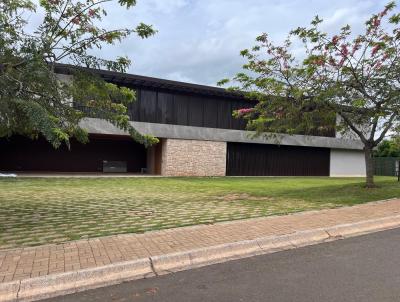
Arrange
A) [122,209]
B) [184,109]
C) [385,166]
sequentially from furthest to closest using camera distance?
1. [385,166]
2. [184,109]
3. [122,209]

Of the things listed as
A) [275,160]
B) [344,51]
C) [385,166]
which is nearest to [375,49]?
[344,51]

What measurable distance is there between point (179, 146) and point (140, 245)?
20.0 metres

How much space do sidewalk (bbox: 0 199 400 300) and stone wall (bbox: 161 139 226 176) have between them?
17.3 m

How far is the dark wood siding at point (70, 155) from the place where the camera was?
1092 inches

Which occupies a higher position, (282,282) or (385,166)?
(385,166)

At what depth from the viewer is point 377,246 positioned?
7.12 meters

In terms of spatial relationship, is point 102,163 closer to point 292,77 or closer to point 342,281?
point 292,77

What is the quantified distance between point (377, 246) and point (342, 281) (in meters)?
2.23

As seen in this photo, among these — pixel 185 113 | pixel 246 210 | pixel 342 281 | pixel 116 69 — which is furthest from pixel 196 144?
pixel 342 281

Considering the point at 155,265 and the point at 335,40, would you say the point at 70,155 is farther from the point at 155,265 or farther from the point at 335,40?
the point at 155,265

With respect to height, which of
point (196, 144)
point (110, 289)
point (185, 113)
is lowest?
point (110, 289)

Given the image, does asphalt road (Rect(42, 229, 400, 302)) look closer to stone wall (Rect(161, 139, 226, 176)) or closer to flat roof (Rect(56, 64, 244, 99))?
flat roof (Rect(56, 64, 244, 99))

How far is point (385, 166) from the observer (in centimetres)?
4016

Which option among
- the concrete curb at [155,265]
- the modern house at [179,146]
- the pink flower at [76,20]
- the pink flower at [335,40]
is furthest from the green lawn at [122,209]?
the modern house at [179,146]
